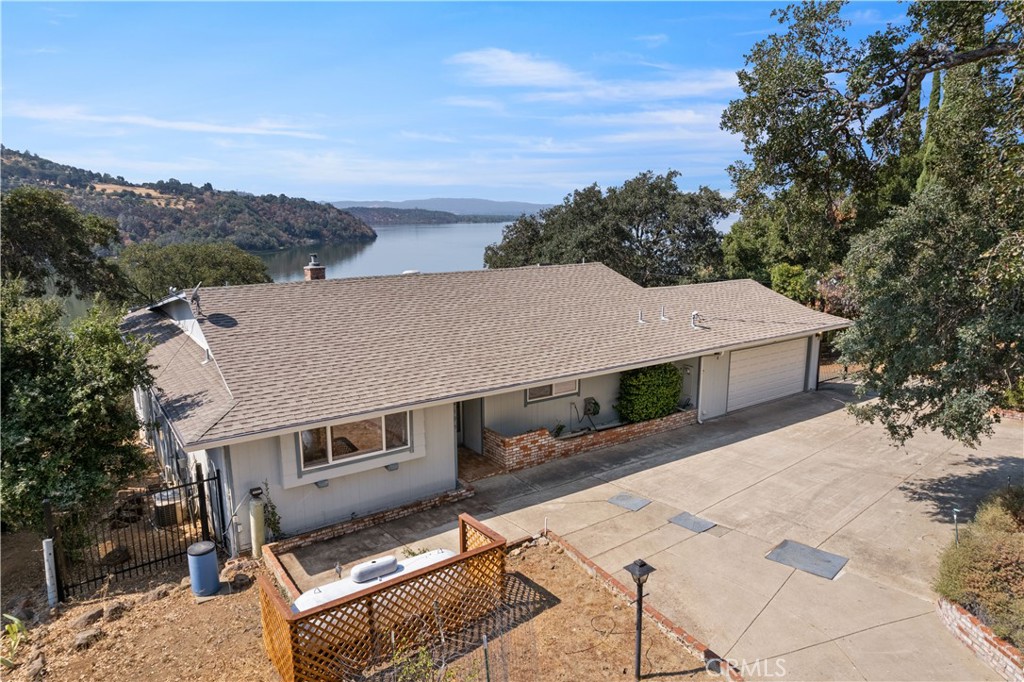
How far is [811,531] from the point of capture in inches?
375

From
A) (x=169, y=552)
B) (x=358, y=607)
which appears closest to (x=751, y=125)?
(x=358, y=607)

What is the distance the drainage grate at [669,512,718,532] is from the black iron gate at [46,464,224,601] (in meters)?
7.53

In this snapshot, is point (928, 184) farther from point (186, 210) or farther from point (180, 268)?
point (186, 210)

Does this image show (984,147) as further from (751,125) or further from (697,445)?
(697,445)

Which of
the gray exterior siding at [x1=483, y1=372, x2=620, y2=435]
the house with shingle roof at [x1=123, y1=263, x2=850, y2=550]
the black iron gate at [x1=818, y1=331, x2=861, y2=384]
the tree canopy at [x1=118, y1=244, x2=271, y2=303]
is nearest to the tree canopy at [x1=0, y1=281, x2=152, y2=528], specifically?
the house with shingle roof at [x1=123, y1=263, x2=850, y2=550]

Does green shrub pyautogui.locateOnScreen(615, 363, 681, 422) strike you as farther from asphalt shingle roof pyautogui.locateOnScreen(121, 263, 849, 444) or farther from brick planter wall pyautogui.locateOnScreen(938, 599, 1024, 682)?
brick planter wall pyautogui.locateOnScreen(938, 599, 1024, 682)

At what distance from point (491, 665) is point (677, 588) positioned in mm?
2903

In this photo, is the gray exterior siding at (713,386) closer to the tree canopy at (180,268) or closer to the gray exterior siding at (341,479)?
the gray exterior siding at (341,479)

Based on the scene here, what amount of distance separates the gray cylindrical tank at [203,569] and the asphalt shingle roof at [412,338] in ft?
4.76

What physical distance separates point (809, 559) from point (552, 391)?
6.39m

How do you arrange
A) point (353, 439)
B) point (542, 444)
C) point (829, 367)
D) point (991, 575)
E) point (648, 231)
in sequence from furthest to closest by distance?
point (648, 231), point (829, 367), point (542, 444), point (353, 439), point (991, 575)

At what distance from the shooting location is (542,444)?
1253 centimetres

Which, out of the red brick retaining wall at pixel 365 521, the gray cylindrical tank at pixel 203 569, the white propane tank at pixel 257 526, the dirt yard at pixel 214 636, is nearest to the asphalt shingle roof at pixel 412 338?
the white propane tank at pixel 257 526

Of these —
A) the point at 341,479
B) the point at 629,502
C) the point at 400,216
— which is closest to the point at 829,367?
the point at 629,502
